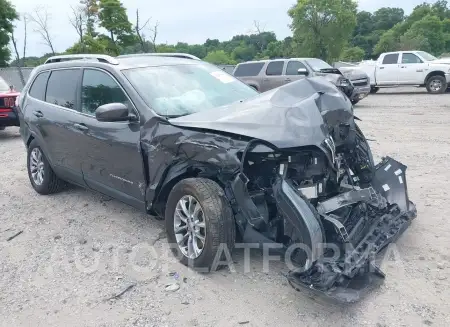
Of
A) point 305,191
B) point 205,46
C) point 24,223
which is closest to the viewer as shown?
point 305,191

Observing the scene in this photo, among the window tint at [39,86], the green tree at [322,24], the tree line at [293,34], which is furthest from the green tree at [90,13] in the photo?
the window tint at [39,86]

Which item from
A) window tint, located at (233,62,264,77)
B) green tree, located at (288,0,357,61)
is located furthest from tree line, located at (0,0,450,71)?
window tint, located at (233,62,264,77)

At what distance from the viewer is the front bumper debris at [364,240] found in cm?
287

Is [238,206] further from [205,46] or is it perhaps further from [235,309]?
[205,46]

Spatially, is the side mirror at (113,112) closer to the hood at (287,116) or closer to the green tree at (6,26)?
the hood at (287,116)

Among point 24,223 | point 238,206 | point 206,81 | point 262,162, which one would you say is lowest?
point 24,223

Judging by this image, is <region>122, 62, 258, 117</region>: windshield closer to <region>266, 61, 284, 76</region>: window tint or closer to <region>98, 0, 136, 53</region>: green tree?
<region>266, 61, 284, 76</region>: window tint

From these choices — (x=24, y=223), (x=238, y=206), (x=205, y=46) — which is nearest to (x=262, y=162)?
(x=238, y=206)

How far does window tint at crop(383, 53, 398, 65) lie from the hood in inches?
652

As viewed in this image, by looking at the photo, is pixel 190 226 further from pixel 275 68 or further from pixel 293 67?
pixel 275 68

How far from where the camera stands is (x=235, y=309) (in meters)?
3.15

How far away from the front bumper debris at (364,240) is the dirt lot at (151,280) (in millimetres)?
178

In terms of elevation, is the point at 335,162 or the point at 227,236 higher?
the point at 335,162

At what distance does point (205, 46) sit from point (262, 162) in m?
79.1
